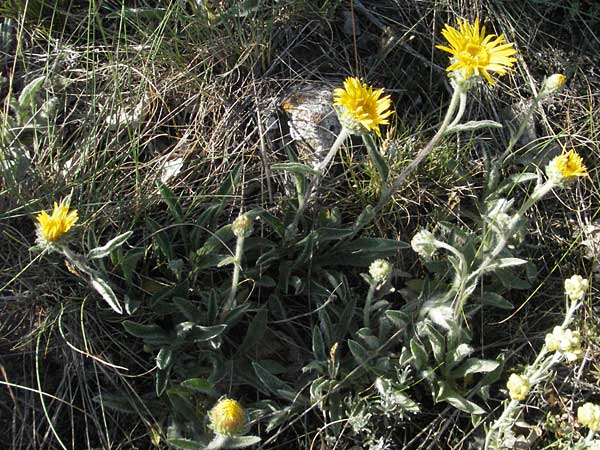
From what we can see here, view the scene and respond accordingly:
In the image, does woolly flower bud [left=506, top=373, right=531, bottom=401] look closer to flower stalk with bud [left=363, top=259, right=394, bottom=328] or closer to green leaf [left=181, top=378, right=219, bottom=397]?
flower stalk with bud [left=363, top=259, right=394, bottom=328]

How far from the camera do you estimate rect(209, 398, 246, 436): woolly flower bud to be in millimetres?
2344

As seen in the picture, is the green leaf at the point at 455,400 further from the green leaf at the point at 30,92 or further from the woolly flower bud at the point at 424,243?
the green leaf at the point at 30,92

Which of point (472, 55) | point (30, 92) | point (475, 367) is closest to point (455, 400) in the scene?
point (475, 367)

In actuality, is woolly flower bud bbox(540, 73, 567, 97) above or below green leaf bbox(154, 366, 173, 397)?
above

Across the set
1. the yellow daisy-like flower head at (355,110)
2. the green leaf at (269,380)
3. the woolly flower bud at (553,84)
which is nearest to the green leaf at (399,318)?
the green leaf at (269,380)

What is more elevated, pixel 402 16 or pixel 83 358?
pixel 402 16

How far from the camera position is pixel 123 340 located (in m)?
2.78

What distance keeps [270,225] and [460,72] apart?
3.17 ft

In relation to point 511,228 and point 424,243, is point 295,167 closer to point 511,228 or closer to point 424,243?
point 424,243

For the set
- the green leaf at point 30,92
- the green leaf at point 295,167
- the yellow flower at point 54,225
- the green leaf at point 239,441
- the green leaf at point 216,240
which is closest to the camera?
the yellow flower at point 54,225

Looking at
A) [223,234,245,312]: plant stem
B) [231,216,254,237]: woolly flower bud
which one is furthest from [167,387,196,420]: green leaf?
[231,216,254,237]: woolly flower bud

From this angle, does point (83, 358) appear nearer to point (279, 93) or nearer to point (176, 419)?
point (176, 419)

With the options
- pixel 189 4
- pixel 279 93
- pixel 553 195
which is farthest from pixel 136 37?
pixel 553 195

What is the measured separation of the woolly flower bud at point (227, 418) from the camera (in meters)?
2.34
